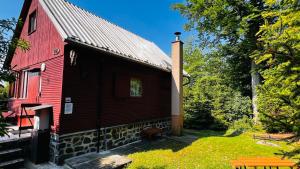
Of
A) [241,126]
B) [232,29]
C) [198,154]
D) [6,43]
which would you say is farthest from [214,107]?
[6,43]

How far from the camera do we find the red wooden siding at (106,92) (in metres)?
6.22

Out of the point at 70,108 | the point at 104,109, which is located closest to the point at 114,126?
the point at 104,109

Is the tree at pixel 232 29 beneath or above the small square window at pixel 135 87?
above

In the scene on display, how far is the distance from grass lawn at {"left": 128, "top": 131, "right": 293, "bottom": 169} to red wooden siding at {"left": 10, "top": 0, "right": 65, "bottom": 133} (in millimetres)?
3218

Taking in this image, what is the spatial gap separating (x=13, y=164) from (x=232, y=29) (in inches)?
552

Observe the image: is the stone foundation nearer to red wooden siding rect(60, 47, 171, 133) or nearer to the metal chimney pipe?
red wooden siding rect(60, 47, 171, 133)

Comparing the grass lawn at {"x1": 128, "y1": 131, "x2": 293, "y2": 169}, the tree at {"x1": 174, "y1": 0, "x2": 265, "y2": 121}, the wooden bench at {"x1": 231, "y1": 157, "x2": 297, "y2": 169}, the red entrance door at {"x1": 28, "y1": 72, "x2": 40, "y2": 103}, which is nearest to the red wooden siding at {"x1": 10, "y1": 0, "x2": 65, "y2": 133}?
the red entrance door at {"x1": 28, "y1": 72, "x2": 40, "y2": 103}

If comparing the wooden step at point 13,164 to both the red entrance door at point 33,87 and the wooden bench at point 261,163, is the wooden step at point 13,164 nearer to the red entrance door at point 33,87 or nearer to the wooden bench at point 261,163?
the red entrance door at point 33,87

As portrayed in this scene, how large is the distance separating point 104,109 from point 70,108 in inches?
55.6

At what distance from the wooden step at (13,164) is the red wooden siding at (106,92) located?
152 centimetres

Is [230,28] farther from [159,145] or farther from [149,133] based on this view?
[159,145]

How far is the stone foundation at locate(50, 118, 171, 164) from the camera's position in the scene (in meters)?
5.78

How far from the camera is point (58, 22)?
6508 millimetres

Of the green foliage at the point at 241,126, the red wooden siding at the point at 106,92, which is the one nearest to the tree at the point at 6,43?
the red wooden siding at the point at 106,92
